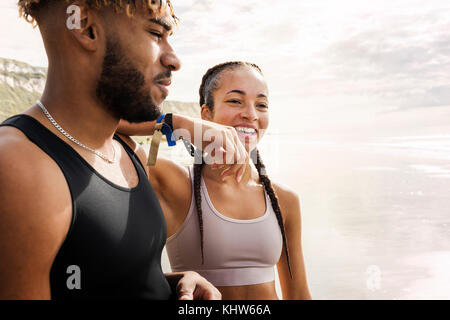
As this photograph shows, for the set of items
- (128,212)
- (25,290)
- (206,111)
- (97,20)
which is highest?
(206,111)

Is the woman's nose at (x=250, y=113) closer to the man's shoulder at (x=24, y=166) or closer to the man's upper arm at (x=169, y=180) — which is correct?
the man's upper arm at (x=169, y=180)

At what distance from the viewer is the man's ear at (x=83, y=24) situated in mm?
1549

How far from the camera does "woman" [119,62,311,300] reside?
8.93ft

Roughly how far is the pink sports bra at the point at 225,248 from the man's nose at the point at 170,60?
1.33 m

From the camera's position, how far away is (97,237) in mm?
1467

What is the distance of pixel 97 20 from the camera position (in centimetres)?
159

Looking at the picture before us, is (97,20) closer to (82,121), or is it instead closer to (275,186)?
(82,121)

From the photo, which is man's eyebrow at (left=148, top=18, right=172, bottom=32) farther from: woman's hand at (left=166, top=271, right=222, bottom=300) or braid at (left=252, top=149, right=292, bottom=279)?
braid at (left=252, top=149, right=292, bottom=279)

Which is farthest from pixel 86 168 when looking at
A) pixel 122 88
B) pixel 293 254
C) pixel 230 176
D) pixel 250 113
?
pixel 293 254

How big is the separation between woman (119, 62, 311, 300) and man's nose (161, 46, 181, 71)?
0.97 metres

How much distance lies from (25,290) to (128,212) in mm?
514

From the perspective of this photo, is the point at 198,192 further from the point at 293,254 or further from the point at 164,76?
the point at 164,76
